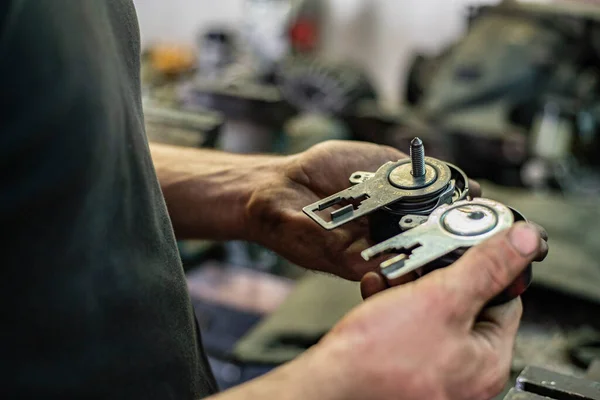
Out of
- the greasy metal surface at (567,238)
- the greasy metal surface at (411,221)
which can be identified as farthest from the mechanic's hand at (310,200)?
the greasy metal surface at (567,238)

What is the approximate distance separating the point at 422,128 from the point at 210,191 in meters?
0.91

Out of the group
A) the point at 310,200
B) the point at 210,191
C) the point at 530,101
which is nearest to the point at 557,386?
the point at 310,200

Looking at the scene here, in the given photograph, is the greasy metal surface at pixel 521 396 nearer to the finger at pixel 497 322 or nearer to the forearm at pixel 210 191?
the finger at pixel 497 322

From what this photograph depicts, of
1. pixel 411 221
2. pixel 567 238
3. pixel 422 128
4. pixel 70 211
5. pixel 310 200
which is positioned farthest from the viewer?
pixel 422 128

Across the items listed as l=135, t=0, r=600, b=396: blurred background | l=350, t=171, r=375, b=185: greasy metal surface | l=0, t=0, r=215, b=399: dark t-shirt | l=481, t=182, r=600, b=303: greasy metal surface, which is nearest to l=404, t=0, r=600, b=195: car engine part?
l=135, t=0, r=600, b=396: blurred background

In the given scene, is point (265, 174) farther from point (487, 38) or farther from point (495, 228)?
point (487, 38)

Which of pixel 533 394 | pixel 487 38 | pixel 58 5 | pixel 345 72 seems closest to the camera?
pixel 58 5

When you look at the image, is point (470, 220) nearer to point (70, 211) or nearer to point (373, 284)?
point (373, 284)

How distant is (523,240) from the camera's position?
483mm

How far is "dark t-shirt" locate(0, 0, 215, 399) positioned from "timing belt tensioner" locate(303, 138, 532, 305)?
0.52ft

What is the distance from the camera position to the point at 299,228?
72 cm

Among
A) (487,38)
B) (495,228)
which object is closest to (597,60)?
(487,38)

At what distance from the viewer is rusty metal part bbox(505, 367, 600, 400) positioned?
0.61 metres

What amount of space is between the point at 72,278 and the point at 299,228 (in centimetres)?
30
